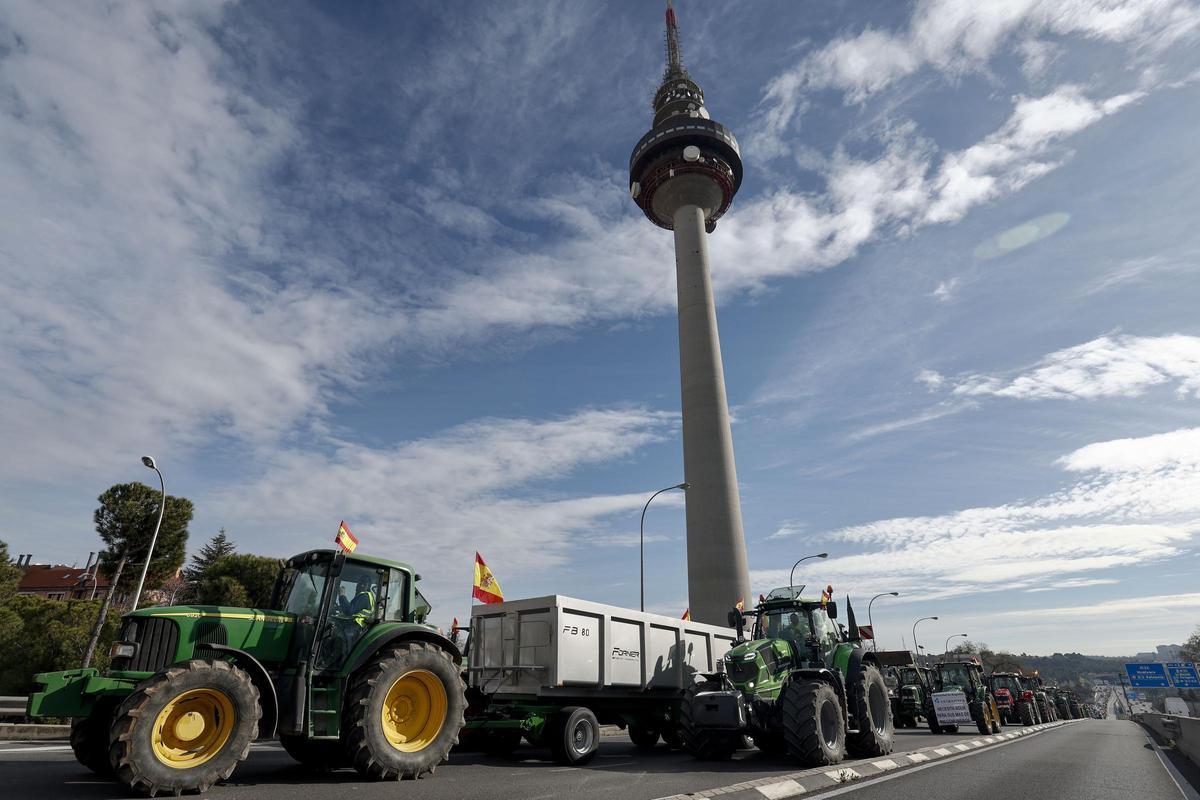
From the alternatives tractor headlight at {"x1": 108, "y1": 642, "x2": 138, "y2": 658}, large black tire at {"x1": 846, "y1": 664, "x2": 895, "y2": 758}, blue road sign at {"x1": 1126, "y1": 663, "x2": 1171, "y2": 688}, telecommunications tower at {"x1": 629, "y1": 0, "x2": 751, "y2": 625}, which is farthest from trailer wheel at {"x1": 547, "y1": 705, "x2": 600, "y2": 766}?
blue road sign at {"x1": 1126, "y1": 663, "x2": 1171, "y2": 688}

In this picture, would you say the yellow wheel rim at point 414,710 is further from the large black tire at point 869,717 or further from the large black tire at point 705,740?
the large black tire at point 869,717

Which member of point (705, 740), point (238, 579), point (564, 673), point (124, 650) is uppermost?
point (238, 579)

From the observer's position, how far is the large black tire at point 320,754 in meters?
8.14

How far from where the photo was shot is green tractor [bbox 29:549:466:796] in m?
5.93

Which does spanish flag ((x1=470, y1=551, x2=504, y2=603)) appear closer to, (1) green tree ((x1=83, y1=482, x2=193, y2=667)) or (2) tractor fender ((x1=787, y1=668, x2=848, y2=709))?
(2) tractor fender ((x1=787, y1=668, x2=848, y2=709))

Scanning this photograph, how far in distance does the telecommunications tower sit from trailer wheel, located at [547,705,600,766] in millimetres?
23426

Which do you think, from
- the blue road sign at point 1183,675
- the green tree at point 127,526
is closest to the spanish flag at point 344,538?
the green tree at point 127,526

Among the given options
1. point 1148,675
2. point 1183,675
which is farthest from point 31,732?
point 1148,675

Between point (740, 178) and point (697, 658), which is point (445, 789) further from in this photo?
point (740, 178)

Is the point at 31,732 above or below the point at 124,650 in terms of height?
below

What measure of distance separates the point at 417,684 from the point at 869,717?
782cm

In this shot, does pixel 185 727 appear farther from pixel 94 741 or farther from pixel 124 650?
pixel 94 741

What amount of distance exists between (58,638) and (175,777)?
3144cm

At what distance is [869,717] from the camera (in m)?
10.7
